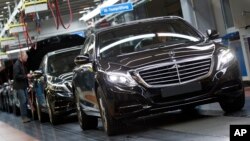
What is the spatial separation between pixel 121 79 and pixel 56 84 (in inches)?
188

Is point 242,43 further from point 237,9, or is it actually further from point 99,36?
point 99,36

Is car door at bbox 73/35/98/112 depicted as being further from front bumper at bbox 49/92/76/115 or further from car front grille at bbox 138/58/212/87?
front bumper at bbox 49/92/76/115

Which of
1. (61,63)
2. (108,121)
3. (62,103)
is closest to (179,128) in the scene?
(108,121)

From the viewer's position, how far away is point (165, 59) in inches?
290

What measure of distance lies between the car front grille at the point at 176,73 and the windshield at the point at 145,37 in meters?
0.71

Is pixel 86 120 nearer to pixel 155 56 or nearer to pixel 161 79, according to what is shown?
pixel 155 56

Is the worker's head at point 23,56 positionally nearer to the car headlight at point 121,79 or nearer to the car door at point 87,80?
the car door at point 87,80

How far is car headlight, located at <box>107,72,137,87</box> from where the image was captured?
714cm

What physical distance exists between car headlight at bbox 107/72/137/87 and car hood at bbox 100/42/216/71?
0.32 feet

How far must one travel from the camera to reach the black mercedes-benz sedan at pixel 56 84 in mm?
11672

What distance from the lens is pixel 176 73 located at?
7262 millimetres

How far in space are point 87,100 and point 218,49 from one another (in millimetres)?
2331

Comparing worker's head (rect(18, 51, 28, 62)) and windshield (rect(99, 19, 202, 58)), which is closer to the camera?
windshield (rect(99, 19, 202, 58))

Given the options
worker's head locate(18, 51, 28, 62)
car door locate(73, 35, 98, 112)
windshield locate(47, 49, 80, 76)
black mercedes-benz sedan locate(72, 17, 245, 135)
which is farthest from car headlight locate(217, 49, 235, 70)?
worker's head locate(18, 51, 28, 62)
